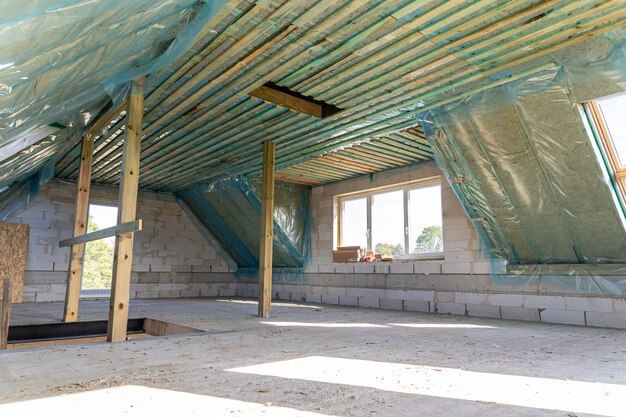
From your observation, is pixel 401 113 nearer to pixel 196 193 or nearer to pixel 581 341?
pixel 581 341

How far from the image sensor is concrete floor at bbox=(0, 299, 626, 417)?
6.42 ft

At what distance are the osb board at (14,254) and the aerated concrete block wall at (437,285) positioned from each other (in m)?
5.12

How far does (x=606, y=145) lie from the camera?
4.42m

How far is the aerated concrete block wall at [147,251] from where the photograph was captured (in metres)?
8.20

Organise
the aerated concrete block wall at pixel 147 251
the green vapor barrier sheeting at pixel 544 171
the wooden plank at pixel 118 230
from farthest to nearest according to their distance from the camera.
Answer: the aerated concrete block wall at pixel 147 251, the green vapor barrier sheeting at pixel 544 171, the wooden plank at pixel 118 230

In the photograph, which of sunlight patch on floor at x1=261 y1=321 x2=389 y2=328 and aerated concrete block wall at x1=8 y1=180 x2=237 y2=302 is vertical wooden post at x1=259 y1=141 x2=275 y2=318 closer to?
sunlight patch on floor at x1=261 y1=321 x2=389 y2=328

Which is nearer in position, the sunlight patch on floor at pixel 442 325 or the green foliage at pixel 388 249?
the sunlight patch on floor at pixel 442 325

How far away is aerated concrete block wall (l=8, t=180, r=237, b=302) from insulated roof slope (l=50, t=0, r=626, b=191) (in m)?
3.12

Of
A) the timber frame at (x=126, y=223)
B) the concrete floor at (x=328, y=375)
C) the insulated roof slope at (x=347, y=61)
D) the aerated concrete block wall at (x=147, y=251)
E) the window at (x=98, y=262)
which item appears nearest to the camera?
the concrete floor at (x=328, y=375)

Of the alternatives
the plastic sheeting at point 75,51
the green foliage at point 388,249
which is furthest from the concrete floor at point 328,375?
the green foliage at point 388,249

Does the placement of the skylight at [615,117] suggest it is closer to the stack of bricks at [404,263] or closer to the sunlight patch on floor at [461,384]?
the stack of bricks at [404,263]

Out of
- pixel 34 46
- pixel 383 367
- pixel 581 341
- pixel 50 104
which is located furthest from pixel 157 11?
pixel 581 341

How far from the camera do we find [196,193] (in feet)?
30.9

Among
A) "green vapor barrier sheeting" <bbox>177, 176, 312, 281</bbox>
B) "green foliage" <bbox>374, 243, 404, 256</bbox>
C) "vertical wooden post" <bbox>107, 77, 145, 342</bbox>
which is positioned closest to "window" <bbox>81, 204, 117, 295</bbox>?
"green vapor barrier sheeting" <bbox>177, 176, 312, 281</bbox>
